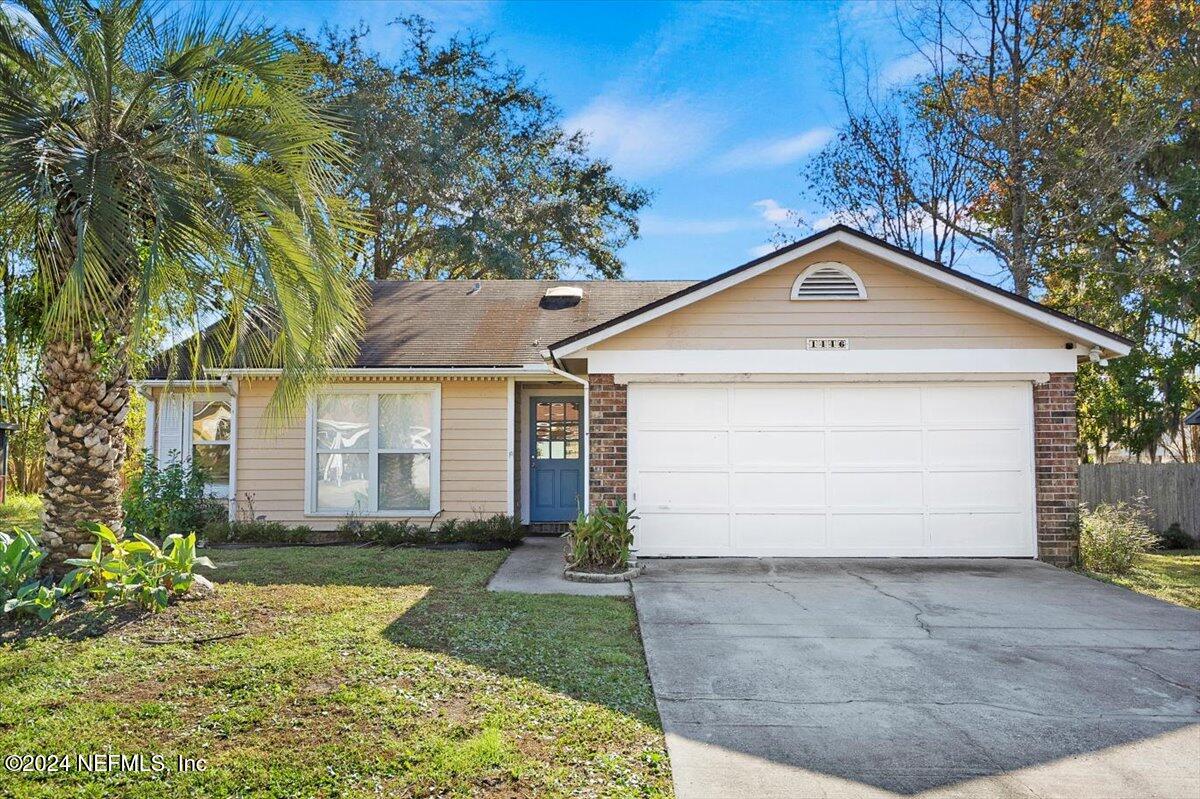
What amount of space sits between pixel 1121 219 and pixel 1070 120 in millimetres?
2960

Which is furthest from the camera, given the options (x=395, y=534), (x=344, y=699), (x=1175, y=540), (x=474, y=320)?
(x=1175, y=540)

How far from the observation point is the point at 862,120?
20719 mm

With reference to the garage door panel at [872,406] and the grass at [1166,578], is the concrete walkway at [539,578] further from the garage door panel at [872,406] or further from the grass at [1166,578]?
the grass at [1166,578]

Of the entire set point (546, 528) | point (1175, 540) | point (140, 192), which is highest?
point (140, 192)

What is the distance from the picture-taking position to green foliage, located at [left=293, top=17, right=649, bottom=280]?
2216 centimetres

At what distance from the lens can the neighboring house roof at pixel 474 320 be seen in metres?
11.9

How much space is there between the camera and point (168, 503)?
11.1 m

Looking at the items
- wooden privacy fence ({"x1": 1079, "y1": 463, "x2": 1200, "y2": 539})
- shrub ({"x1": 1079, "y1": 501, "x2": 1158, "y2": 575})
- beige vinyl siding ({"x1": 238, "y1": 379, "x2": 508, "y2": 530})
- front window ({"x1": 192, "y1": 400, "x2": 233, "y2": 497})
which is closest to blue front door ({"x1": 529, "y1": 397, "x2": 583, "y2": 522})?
beige vinyl siding ({"x1": 238, "y1": 379, "x2": 508, "y2": 530})

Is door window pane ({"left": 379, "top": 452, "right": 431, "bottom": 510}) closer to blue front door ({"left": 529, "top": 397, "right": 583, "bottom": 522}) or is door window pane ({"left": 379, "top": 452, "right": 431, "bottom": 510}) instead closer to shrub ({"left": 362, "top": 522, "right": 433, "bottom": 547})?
shrub ({"left": 362, "top": 522, "right": 433, "bottom": 547})

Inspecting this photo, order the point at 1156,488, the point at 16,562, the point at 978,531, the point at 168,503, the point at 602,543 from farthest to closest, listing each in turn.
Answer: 1. the point at 1156,488
2. the point at 168,503
3. the point at 978,531
4. the point at 602,543
5. the point at 16,562

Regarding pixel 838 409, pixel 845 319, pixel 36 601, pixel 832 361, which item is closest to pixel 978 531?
pixel 838 409

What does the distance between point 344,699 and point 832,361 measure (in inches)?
274

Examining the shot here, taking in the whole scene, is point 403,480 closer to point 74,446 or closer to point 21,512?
point 74,446

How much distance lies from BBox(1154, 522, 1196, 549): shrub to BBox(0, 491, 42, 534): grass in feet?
64.7
